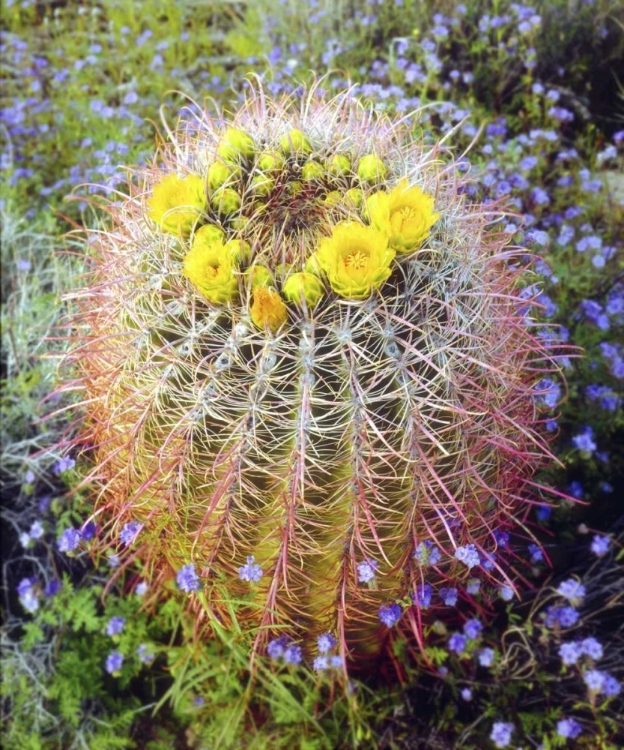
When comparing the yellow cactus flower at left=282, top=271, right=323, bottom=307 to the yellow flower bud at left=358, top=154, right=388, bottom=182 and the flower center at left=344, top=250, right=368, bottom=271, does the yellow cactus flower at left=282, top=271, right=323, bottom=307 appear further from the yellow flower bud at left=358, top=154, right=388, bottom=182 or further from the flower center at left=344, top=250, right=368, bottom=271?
the yellow flower bud at left=358, top=154, right=388, bottom=182

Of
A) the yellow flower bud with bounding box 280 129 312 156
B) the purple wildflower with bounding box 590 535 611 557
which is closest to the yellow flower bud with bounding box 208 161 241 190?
the yellow flower bud with bounding box 280 129 312 156

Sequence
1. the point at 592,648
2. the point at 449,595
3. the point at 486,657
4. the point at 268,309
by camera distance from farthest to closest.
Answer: the point at 486,657 < the point at 592,648 < the point at 449,595 < the point at 268,309

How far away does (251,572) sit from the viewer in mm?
1587

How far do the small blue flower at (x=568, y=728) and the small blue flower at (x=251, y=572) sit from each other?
97cm

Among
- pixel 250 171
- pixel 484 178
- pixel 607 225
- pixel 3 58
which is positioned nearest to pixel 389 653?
pixel 250 171

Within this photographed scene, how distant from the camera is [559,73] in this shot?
146 inches

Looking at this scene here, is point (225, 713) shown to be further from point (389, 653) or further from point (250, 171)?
point (250, 171)

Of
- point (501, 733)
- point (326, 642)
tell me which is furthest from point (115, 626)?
point (501, 733)

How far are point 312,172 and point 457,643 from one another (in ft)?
4.60

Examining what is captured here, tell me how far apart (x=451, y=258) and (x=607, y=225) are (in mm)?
1969

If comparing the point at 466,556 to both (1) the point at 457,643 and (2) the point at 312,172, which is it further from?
(2) the point at 312,172

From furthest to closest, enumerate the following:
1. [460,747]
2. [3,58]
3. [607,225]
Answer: [3,58], [607,225], [460,747]

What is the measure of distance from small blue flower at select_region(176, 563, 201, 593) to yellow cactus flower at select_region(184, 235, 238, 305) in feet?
2.18

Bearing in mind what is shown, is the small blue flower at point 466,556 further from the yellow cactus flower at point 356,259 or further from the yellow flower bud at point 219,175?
the yellow flower bud at point 219,175
